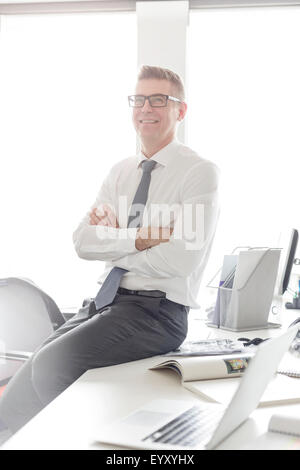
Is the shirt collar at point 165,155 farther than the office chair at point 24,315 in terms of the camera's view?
No

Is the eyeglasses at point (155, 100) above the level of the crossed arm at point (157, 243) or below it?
above

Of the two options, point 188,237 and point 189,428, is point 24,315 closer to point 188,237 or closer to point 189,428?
point 188,237

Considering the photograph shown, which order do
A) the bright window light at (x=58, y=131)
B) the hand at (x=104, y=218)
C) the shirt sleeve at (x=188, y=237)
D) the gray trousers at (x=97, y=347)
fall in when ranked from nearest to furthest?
the gray trousers at (x=97, y=347) → the shirt sleeve at (x=188, y=237) → the hand at (x=104, y=218) → the bright window light at (x=58, y=131)

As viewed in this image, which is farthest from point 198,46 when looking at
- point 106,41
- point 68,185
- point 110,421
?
point 110,421

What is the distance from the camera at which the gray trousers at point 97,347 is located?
1.64 metres

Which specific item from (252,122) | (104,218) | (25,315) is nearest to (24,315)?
(25,315)

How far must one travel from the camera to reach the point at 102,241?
6.67 ft

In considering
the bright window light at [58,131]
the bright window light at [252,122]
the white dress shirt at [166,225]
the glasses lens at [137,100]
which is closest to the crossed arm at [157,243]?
the white dress shirt at [166,225]

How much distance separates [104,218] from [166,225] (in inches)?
11.4

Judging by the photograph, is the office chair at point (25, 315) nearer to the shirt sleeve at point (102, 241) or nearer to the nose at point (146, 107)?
the shirt sleeve at point (102, 241)

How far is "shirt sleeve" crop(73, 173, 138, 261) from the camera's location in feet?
6.45

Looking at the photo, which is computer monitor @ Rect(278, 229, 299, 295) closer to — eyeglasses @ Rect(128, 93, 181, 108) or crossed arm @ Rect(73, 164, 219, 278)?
crossed arm @ Rect(73, 164, 219, 278)

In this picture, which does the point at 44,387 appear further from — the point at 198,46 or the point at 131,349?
the point at 198,46

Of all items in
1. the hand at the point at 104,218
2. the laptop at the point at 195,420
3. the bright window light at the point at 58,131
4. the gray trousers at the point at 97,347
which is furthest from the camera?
the bright window light at the point at 58,131
